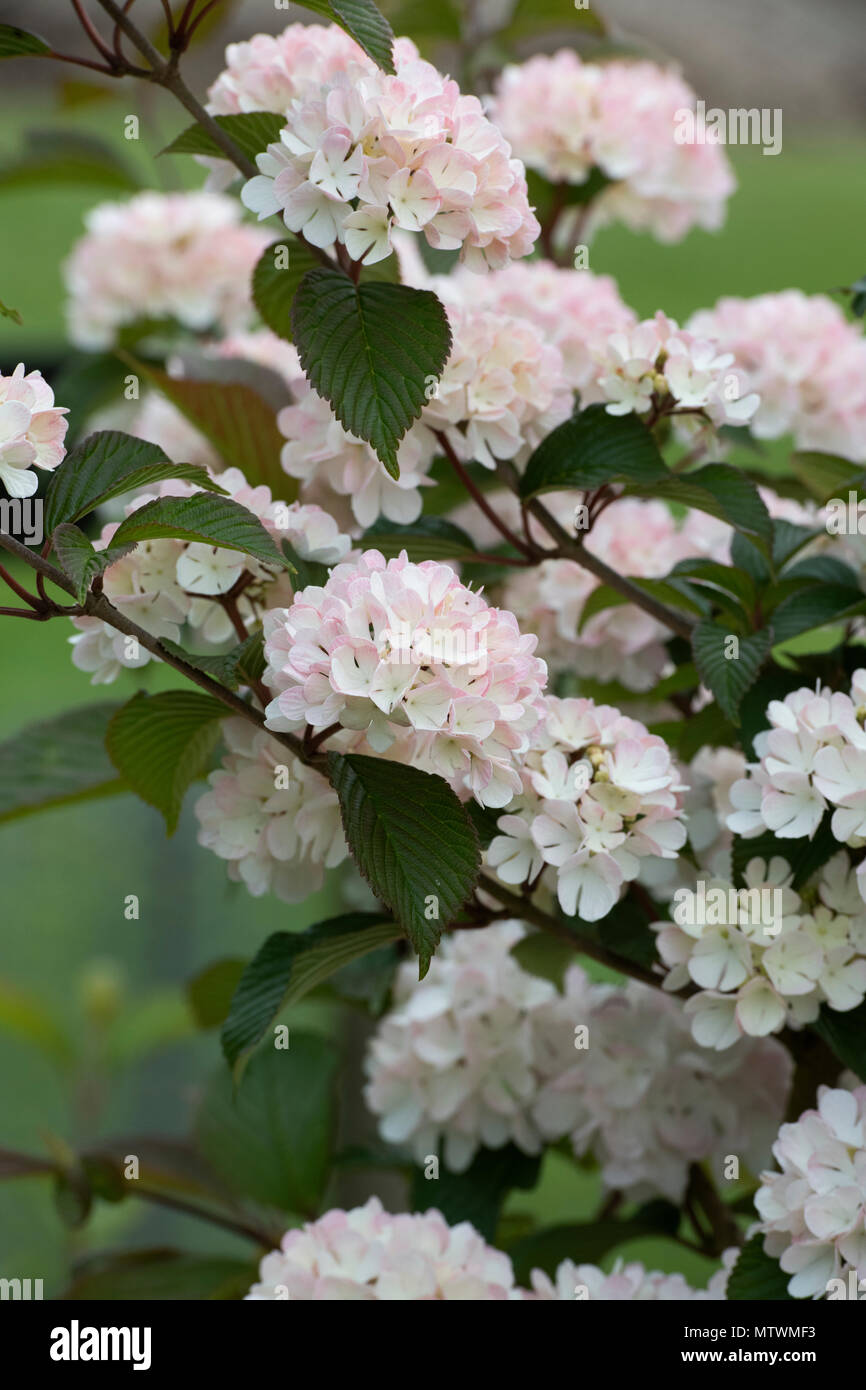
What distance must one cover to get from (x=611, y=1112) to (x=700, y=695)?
16 cm

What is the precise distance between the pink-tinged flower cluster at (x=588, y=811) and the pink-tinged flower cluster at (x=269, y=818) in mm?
48

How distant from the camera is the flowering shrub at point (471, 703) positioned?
1.20 ft

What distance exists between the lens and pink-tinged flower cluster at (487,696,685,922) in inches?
15.8

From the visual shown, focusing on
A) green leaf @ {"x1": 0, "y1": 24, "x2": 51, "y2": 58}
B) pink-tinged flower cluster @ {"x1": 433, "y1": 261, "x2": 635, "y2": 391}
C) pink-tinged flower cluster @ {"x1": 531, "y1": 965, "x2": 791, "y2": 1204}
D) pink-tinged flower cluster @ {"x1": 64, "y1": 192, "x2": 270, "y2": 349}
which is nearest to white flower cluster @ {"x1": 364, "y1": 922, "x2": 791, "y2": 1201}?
pink-tinged flower cluster @ {"x1": 531, "y1": 965, "x2": 791, "y2": 1204}

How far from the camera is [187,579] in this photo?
0.40m

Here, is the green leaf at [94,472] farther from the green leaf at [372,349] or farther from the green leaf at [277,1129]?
the green leaf at [277,1129]

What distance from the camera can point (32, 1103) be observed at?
1.40 meters

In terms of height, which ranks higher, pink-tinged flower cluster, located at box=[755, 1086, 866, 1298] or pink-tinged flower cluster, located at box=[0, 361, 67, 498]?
pink-tinged flower cluster, located at box=[0, 361, 67, 498]

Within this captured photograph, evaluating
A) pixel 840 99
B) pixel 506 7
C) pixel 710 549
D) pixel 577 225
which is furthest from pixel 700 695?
pixel 840 99

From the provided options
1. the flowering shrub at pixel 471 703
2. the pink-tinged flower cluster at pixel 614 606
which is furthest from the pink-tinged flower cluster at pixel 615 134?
the pink-tinged flower cluster at pixel 614 606

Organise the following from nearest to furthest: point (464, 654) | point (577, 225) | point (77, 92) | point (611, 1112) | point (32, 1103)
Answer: point (464, 654) < point (611, 1112) < point (577, 225) < point (77, 92) < point (32, 1103)

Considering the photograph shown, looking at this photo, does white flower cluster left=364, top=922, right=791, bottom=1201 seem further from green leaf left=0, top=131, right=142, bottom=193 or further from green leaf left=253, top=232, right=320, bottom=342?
green leaf left=0, top=131, right=142, bottom=193

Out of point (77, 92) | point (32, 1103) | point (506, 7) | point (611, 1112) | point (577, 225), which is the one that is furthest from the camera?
point (32, 1103)

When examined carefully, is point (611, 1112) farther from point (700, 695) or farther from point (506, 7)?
point (506, 7)
